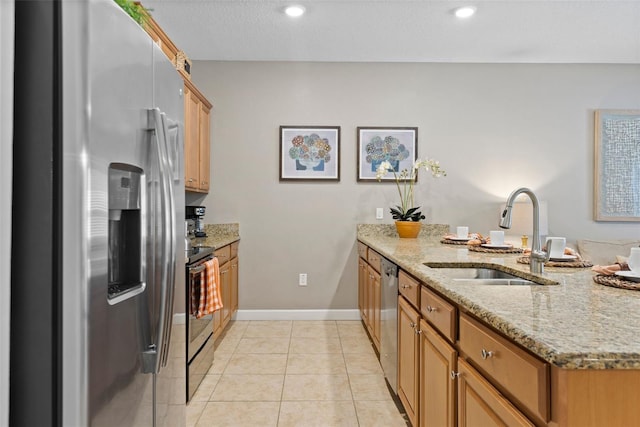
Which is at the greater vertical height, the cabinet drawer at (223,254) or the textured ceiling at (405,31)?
the textured ceiling at (405,31)

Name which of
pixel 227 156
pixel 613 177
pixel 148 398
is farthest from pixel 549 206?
pixel 148 398

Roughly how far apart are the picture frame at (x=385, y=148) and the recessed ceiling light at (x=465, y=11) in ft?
3.97

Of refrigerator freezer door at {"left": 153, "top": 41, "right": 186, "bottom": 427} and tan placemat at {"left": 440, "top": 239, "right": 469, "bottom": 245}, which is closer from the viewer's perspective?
refrigerator freezer door at {"left": 153, "top": 41, "right": 186, "bottom": 427}

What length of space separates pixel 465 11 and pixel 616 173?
2511mm

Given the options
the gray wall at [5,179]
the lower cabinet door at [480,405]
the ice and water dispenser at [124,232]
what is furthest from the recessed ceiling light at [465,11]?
the gray wall at [5,179]

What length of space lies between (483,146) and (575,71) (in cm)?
124

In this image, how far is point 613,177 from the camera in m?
4.04

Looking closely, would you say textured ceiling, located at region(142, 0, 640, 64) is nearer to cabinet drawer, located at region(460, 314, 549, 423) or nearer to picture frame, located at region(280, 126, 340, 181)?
A: picture frame, located at region(280, 126, 340, 181)

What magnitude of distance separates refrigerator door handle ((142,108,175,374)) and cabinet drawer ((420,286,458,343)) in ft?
3.13

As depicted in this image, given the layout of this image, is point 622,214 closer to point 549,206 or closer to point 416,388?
point 549,206

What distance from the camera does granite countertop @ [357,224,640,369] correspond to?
2.44 feet

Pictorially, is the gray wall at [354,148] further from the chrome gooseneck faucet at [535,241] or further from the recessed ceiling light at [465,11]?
the chrome gooseneck faucet at [535,241]

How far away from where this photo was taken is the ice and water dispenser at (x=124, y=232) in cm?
101

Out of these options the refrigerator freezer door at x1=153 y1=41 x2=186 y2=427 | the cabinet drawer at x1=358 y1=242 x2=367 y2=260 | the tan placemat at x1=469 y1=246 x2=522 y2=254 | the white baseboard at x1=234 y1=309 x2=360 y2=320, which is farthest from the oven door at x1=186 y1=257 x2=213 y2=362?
the tan placemat at x1=469 y1=246 x2=522 y2=254
